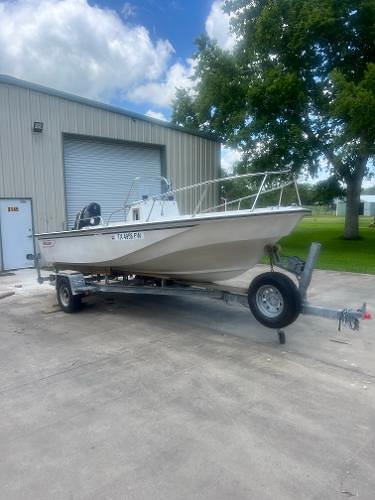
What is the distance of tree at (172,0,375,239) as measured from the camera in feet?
49.9

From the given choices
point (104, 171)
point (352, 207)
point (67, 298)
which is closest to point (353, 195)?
point (352, 207)

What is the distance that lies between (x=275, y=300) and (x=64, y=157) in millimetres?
9998

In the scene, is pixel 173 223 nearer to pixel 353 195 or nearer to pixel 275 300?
pixel 275 300

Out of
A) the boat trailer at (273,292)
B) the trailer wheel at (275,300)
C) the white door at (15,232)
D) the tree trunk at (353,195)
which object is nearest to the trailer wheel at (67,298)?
the boat trailer at (273,292)

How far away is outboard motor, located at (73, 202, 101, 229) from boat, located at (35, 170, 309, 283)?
0.02 metres

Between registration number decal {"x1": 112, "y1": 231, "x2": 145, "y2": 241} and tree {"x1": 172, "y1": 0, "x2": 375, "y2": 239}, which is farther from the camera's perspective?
tree {"x1": 172, "y1": 0, "x2": 375, "y2": 239}

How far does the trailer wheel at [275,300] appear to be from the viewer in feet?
15.0

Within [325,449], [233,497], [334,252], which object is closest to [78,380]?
[233,497]

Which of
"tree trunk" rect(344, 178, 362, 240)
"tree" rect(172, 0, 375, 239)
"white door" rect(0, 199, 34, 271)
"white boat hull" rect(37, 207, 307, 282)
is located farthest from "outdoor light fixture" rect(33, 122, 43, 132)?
"tree trunk" rect(344, 178, 362, 240)

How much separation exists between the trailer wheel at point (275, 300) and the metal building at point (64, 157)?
26.0 ft

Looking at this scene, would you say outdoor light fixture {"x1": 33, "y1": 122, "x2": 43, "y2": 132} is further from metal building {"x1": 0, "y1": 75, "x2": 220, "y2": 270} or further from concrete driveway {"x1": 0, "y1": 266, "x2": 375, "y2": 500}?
concrete driveway {"x1": 0, "y1": 266, "x2": 375, "y2": 500}

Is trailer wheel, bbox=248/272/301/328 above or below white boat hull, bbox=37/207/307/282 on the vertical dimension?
below

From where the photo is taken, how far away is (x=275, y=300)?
4.83m

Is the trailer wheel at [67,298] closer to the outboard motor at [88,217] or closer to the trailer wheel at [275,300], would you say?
the outboard motor at [88,217]
